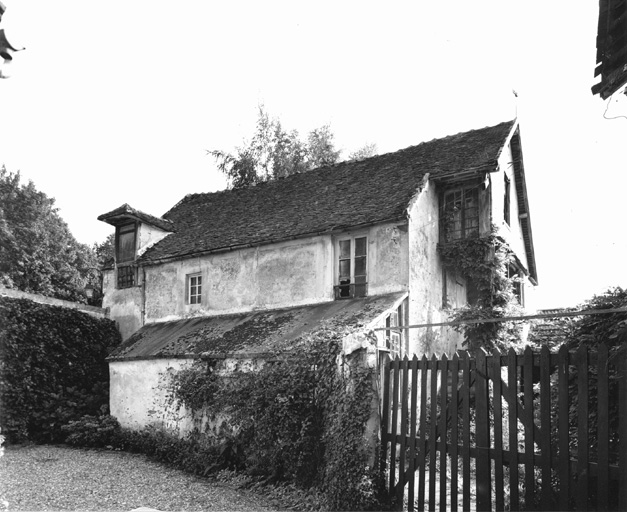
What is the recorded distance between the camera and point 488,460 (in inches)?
272

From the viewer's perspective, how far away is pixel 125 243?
21469 mm

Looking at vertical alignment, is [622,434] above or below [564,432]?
above

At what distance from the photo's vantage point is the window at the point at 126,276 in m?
21.1

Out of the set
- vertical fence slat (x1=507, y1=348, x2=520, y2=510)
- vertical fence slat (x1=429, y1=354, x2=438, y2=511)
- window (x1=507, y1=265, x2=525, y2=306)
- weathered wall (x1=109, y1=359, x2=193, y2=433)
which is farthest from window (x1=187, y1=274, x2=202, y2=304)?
vertical fence slat (x1=507, y1=348, x2=520, y2=510)

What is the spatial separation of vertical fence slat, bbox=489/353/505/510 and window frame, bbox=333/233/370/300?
344 inches

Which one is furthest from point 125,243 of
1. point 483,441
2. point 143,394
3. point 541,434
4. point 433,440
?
point 541,434

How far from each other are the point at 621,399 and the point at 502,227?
13.1 meters

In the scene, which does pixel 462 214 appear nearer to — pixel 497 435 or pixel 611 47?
pixel 611 47

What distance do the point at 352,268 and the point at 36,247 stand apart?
25.8 metres

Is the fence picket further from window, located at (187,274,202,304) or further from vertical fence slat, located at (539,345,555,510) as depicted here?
window, located at (187,274,202,304)

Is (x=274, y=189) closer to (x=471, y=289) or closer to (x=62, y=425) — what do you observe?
(x=471, y=289)

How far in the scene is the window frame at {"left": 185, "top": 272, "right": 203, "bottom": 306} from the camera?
755 inches

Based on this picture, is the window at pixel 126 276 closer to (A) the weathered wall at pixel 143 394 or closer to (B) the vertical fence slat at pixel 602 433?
(A) the weathered wall at pixel 143 394

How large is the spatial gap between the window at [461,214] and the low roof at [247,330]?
3.58 meters
